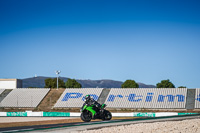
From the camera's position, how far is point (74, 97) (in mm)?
54781

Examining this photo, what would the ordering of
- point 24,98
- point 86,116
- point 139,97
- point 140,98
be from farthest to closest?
point 24,98, point 139,97, point 140,98, point 86,116

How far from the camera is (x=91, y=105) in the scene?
2123 cm

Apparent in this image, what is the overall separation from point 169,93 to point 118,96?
9149 millimetres

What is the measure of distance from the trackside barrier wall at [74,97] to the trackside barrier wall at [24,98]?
13.8ft

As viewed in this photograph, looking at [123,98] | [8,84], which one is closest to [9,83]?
[8,84]

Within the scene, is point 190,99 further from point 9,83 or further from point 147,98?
point 9,83

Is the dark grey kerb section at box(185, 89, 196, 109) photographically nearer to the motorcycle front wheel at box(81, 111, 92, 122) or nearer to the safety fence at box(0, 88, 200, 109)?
the safety fence at box(0, 88, 200, 109)

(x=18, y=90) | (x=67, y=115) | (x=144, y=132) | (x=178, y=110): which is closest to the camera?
(x=144, y=132)

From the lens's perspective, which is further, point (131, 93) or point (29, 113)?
point (131, 93)

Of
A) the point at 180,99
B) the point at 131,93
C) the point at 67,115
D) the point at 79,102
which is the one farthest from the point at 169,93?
the point at 67,115

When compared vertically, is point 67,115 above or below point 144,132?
below

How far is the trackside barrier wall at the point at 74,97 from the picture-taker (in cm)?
5209

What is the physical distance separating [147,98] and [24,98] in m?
23.4

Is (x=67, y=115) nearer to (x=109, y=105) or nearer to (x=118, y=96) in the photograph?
→ (x=109, y=105)
